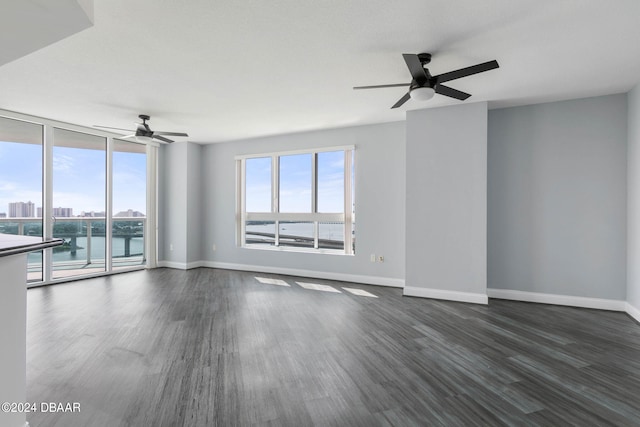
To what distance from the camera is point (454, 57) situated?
285 centimetres

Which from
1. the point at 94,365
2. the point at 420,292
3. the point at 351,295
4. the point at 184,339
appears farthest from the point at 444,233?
the point at 94,365

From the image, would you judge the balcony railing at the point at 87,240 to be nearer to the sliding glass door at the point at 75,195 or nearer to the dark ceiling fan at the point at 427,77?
the sliding glass door at the point at 75,195

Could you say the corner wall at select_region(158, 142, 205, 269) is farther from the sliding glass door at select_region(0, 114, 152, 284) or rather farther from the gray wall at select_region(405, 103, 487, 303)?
the gray wall at select_region(405, 103, 487, 303)

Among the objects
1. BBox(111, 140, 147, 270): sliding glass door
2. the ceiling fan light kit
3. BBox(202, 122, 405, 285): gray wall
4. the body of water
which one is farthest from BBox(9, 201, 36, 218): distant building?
the ceiling fan light kit

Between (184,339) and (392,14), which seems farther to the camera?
(184,339)

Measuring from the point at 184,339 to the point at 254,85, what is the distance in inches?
110

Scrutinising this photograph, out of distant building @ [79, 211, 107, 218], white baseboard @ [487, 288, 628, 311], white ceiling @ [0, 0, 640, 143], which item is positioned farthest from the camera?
distant building @ [79, 211, 107, 218]

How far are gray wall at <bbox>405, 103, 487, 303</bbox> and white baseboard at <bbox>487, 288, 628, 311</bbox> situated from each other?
1.69 feet

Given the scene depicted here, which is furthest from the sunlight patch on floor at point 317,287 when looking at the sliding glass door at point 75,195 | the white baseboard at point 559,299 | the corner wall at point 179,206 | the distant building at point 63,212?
the distant building at point 63,212

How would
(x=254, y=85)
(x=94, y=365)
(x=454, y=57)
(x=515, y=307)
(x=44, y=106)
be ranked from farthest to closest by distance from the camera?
(x=44, y=106), (x=515, y=307), (x=254, y=85), (x=454, y=57), (x=94, y=365)

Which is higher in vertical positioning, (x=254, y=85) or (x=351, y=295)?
(x=254, y=85)

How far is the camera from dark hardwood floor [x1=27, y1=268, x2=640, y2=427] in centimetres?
183

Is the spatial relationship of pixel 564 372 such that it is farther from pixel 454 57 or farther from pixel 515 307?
pixel 454 57

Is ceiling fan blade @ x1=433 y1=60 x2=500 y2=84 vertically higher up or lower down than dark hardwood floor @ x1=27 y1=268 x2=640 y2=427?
higher up
